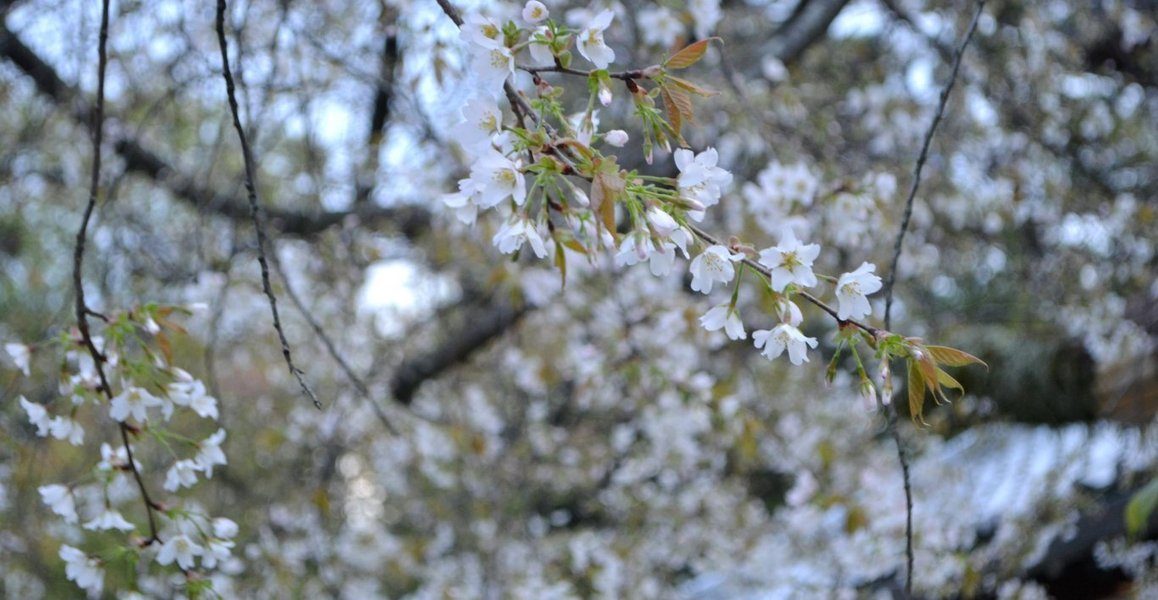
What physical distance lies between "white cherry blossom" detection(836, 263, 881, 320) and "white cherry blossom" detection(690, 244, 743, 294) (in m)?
0.10

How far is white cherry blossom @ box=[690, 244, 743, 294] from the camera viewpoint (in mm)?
872

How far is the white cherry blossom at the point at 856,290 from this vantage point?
867 mm

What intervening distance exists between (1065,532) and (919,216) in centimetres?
93

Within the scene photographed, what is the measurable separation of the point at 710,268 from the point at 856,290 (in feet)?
0.43

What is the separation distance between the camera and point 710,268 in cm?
91

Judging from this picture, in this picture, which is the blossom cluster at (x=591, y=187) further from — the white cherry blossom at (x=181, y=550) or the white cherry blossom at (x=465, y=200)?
the white cherry blossom at (x=181, y=550)

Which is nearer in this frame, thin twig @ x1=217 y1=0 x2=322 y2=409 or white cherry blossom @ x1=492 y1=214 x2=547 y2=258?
white cherry blossom @ x1=492 y1=214 x2=547 y2=258

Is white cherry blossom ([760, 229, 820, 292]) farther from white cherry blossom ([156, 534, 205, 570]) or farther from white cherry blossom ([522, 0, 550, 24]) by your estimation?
white cherry blossom ([156, 534, 205, 570])

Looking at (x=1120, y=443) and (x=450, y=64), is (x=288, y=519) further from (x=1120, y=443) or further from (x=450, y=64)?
(x=1120, y=443)

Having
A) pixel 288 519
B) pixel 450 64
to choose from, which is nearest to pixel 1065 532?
pixel 450 64

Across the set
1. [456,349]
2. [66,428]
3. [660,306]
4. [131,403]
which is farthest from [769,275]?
[456,349]

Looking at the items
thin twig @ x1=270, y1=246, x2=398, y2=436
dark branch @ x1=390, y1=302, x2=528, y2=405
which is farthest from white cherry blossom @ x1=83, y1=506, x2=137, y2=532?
dark branch @ x1=390, y1=302, x2=528, y2=405

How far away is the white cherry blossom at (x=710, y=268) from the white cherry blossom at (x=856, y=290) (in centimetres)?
10

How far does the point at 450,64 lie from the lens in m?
1.80
